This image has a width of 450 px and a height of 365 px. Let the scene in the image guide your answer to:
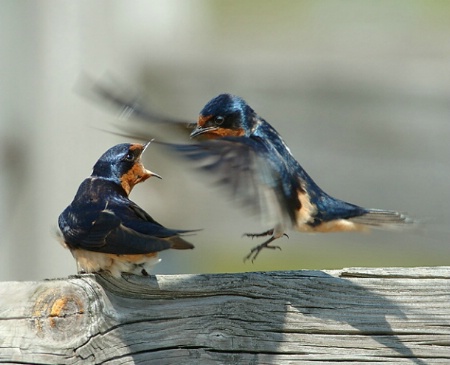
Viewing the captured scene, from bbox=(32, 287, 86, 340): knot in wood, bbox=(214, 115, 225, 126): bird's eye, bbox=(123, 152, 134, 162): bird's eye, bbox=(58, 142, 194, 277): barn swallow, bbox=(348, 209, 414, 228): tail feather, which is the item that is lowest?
bbox=(32, 287, 86, 340): knot in wood

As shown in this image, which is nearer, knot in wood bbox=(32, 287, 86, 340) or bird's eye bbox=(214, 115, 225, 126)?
knot in wood bbox=(32, 287, 86, 340)

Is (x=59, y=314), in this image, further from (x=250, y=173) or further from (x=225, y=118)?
(x=225, y=118)

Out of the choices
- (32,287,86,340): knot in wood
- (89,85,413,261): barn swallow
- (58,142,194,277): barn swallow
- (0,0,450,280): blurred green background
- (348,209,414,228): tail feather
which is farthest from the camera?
(0,0,450,280): blurred green background

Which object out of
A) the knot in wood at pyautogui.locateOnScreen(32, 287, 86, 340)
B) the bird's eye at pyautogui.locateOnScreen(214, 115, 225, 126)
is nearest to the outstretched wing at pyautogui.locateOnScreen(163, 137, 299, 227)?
the bird's eye at pyautogui.locateOnScreen(214, 115, 225, 126)

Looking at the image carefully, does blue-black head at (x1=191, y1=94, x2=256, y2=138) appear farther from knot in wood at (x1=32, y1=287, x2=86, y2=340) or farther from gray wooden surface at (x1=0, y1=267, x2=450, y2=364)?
knot in wood at (x1=32, y1=287, x2=86, y2=340)

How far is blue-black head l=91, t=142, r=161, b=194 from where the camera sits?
2961 millimetres

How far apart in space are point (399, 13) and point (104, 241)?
7.12 ft

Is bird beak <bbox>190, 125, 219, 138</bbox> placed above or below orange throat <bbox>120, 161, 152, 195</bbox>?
above

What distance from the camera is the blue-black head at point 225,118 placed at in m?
3.03

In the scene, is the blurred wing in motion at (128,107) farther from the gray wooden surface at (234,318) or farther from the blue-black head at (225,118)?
the gray wooden surface at (234,318)

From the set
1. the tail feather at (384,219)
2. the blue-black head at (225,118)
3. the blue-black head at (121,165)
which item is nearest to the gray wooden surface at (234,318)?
the tail feather at (384,219)

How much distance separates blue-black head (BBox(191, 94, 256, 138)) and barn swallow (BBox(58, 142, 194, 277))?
318mm

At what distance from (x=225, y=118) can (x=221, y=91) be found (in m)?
0.72

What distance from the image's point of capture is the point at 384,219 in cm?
290
